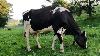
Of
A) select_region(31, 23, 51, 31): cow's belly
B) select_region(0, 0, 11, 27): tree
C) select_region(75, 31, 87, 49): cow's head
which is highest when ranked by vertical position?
select_region(31, 23, 51, 31): cow's belly

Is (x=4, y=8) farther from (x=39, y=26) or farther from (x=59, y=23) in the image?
(x=59, y=23)

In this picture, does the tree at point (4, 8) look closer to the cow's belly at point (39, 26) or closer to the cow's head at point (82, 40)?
the cow's belly at point (39, 26)

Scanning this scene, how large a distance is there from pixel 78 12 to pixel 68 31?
43860mm

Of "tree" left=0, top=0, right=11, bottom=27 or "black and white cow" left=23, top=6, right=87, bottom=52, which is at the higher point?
"black and white cow" left=23, top=6, right=87, bottom=52

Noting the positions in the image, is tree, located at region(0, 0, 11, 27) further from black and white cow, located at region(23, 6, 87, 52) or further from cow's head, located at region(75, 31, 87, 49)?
cow's head, located at region(75, 31, 87, 49)

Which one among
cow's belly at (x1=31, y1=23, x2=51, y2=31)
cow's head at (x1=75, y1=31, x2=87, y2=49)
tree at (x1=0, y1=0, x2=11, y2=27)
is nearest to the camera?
cow's head at (x1=75, y1=31, x2=87, y2=49)

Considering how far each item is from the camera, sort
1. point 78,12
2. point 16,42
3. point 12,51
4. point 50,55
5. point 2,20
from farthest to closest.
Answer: point 2,20
point 78,12
point 16,42
point 12,51
point 50,55

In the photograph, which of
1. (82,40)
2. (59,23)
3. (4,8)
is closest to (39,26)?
(59,23)

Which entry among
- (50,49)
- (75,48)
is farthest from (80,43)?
(50,49)

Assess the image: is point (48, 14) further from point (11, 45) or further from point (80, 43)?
point (11, 45)

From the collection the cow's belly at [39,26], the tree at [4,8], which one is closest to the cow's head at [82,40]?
the cow's belly at [39,26]

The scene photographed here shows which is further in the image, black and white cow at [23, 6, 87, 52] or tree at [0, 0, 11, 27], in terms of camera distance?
tree at [0, 0, 11, 27]

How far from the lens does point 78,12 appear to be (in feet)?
213

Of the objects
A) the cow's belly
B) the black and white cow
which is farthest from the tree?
the black and white cow
